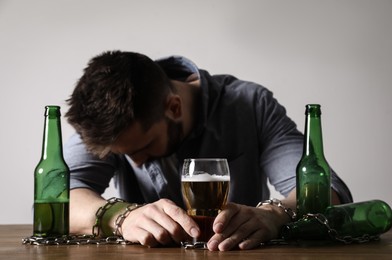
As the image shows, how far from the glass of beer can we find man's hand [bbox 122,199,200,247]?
0.07ft

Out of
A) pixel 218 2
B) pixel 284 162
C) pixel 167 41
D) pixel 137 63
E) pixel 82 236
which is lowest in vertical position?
pixel 82 236

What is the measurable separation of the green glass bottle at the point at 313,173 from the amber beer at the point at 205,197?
0.19 meters

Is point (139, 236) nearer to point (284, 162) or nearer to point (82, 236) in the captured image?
point (82, 236)

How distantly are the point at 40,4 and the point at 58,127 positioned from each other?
97.7 inches

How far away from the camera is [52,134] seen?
1.19 meters

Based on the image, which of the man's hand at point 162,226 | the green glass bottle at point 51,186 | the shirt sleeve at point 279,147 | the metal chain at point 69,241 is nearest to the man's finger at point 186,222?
the man's hand at point 162,226

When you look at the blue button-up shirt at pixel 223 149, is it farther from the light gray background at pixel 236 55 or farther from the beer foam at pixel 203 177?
the light gray background at pixel 236 55

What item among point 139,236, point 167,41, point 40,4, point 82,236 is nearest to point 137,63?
point 82,236

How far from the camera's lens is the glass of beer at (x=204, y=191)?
1042 mm

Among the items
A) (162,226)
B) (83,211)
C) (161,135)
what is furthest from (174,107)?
(162,226)

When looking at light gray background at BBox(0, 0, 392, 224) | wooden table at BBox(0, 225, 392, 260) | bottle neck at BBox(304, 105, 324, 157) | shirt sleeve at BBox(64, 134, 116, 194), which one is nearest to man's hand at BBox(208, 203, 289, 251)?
wooden table at BBox(0, 225, 392, 260)

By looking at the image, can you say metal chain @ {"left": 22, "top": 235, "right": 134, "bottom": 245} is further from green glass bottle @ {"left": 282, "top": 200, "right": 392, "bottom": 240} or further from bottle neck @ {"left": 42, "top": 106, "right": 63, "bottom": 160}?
green glass bottle @ {"left": 282, "top": 200, "right": 392, "bottom": 240}

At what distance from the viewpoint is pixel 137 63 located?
5.61ft

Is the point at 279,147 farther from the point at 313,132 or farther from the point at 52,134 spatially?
the point at 52,134
